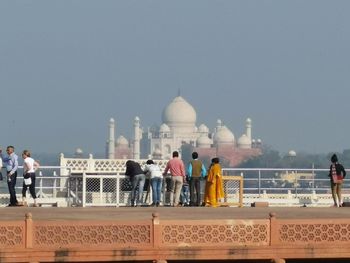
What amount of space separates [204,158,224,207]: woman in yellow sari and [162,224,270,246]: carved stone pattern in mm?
9459

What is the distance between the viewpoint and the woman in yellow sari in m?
30.7

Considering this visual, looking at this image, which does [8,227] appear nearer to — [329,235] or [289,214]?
[329,235]

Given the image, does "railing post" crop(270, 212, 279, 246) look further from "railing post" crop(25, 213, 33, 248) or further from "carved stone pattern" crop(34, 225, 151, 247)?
"railing post" crop(25, 213, 33, 248)

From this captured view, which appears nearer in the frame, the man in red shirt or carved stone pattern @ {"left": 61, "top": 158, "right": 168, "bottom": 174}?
the man in red shirt

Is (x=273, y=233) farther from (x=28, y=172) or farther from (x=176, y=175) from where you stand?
(x=28, y=172)

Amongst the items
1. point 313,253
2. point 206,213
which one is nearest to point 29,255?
point 313,253

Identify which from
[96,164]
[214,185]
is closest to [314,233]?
[214,185]

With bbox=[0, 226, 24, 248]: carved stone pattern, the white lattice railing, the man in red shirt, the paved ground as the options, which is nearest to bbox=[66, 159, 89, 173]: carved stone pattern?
the white lattice railing

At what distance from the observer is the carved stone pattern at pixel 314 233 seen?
21047mm

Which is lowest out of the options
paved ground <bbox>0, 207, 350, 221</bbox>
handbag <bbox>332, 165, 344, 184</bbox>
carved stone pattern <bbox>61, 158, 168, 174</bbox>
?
paved ground <bbox>0, 207, 350, 221</bbox>

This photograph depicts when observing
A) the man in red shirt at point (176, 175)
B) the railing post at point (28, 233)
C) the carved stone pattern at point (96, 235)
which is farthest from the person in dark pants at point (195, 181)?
the railing post at point (28, 233)

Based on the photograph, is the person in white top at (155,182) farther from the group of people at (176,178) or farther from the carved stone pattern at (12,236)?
the carved stone pattern at (12,236)

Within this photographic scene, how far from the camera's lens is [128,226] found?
20688 millimetres

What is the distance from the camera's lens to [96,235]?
20594mm
